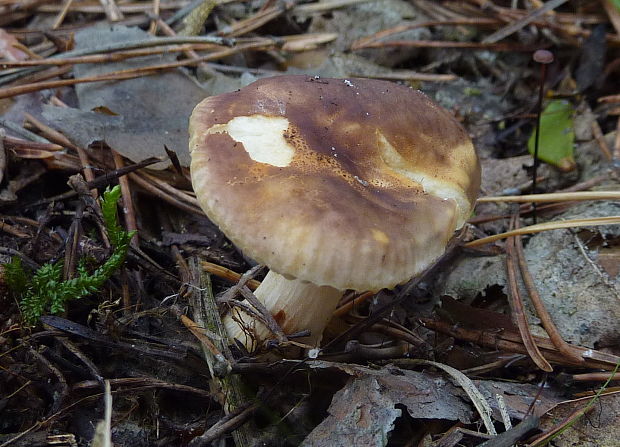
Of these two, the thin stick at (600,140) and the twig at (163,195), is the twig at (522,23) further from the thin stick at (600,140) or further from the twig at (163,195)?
the twig at (163,195)

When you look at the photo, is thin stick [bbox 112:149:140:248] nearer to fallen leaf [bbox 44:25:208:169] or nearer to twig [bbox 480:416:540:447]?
fallen leaf [bbox 44:25:208:169]

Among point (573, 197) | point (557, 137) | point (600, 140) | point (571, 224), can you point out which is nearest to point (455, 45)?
point (557, 137)

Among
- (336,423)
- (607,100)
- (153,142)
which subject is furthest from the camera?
(607,100)

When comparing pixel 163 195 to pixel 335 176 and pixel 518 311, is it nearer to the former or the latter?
pixel 335 176

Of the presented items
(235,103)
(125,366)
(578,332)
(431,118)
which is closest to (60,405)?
(125,366)

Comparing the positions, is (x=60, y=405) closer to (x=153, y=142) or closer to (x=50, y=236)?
(x=50, y=236)

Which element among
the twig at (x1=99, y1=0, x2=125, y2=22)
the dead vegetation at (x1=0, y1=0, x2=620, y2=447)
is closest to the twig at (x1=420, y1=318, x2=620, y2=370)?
the dead vegetation at (x1=0, y1=0, x2=620, y2=447)
